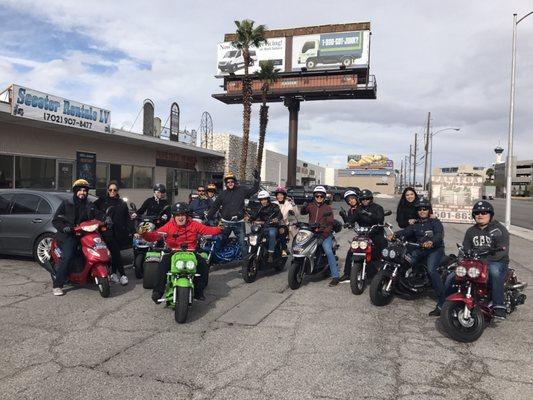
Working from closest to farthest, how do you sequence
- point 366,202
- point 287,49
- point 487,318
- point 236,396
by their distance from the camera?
1. point 236,396
2. point 487,318
3. point 366,202
4. point 287,49

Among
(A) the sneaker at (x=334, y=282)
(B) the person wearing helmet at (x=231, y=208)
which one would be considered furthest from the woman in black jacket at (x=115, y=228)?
(A) the sneaker at (x=334, y=282)

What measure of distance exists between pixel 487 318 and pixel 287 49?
41.3 metres

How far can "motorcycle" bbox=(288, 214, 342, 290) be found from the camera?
7641 millimetres

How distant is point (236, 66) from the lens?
4500 centimetres

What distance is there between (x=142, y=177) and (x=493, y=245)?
22015mm

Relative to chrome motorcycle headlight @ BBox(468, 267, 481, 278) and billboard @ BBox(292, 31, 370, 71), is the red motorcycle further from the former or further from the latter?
billboard @ BBox(292, 31, 370, 71)

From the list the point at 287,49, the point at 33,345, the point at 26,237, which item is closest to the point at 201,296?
the point at 33,345

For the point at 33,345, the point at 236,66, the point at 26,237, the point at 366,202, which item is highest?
the point at 236,66

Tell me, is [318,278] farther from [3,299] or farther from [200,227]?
[3,299]

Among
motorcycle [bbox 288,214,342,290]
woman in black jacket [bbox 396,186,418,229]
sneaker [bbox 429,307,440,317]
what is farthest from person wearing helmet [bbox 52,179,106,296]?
woman in black jacket [bbox 396,186,418,229]

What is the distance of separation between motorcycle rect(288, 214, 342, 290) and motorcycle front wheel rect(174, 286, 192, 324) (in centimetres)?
244

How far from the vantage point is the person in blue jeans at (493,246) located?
5.46 metres

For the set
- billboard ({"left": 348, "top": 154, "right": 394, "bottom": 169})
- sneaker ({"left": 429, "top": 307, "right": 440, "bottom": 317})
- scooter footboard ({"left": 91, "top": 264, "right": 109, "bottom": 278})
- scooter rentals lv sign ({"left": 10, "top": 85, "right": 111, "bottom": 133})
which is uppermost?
billboard ({"left": 348, "top": 154, "right": 394, "bottom": 169})

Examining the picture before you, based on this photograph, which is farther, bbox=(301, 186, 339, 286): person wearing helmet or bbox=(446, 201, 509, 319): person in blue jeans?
bbox=(301, 186, 339, 286): person wearing helmet
